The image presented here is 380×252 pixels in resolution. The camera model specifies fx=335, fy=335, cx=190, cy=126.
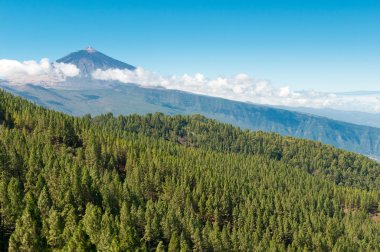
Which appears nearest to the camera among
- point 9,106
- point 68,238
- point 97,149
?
point 68,238

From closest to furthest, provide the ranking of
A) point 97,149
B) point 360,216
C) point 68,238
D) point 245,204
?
point 68,238
point 245,204
point 97,149
point 360,216

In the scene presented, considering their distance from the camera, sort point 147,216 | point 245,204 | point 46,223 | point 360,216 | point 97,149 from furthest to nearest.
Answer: point 360,216 → point 97,149 → point 245,204 → point 147,216 → point 46,223

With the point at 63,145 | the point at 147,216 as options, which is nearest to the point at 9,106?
the point at 63,145

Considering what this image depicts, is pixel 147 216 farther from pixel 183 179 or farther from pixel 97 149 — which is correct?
pixel 97 149

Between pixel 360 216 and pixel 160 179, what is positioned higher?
pixel 160 179

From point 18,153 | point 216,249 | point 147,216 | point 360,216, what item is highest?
point 18,153

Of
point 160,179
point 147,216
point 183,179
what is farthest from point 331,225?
point 147,216

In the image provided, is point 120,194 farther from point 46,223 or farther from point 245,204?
point 245,204

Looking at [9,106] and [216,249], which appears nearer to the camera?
[216,249]

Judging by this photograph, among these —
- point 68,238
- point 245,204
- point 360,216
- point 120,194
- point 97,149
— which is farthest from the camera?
point 360,216
